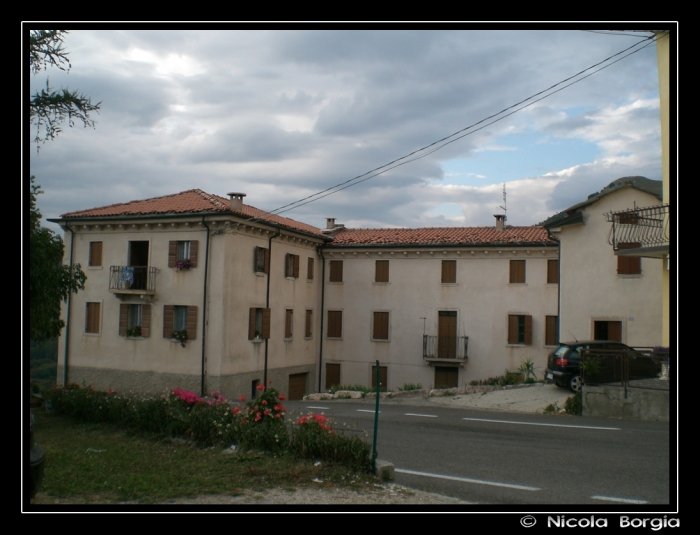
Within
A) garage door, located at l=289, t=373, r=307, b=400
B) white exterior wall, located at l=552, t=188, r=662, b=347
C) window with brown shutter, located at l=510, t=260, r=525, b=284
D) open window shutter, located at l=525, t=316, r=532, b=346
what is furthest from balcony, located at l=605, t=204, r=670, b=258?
garage door, located at l=289, t=373, r=307, b=400

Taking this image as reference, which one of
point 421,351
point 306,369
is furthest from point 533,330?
point 306,369

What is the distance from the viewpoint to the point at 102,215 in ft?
89.9

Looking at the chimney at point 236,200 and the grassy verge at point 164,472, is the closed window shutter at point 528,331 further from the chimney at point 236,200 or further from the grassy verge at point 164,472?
the grassy verge at point 164,472

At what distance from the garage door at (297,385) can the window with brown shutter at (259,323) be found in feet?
11.7

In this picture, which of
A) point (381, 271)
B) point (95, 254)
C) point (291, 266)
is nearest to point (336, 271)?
point (381, 271)

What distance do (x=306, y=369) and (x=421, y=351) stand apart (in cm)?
606

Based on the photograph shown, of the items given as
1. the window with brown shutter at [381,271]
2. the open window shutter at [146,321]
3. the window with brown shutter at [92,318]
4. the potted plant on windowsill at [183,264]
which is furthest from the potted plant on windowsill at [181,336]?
the window with brown shutter at [381,271]

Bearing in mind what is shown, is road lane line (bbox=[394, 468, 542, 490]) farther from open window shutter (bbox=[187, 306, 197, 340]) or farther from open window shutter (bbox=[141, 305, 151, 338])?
open window shutter (bbox=[141, 305, 151, 338])

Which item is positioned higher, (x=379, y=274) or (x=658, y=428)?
(x=379, y=274)

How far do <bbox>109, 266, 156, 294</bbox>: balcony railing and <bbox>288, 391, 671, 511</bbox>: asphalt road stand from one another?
45.5ft

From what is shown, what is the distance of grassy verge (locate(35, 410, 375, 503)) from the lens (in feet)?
23.8

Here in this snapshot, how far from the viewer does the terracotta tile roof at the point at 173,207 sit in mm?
26172

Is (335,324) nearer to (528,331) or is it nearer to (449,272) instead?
(449,272)
